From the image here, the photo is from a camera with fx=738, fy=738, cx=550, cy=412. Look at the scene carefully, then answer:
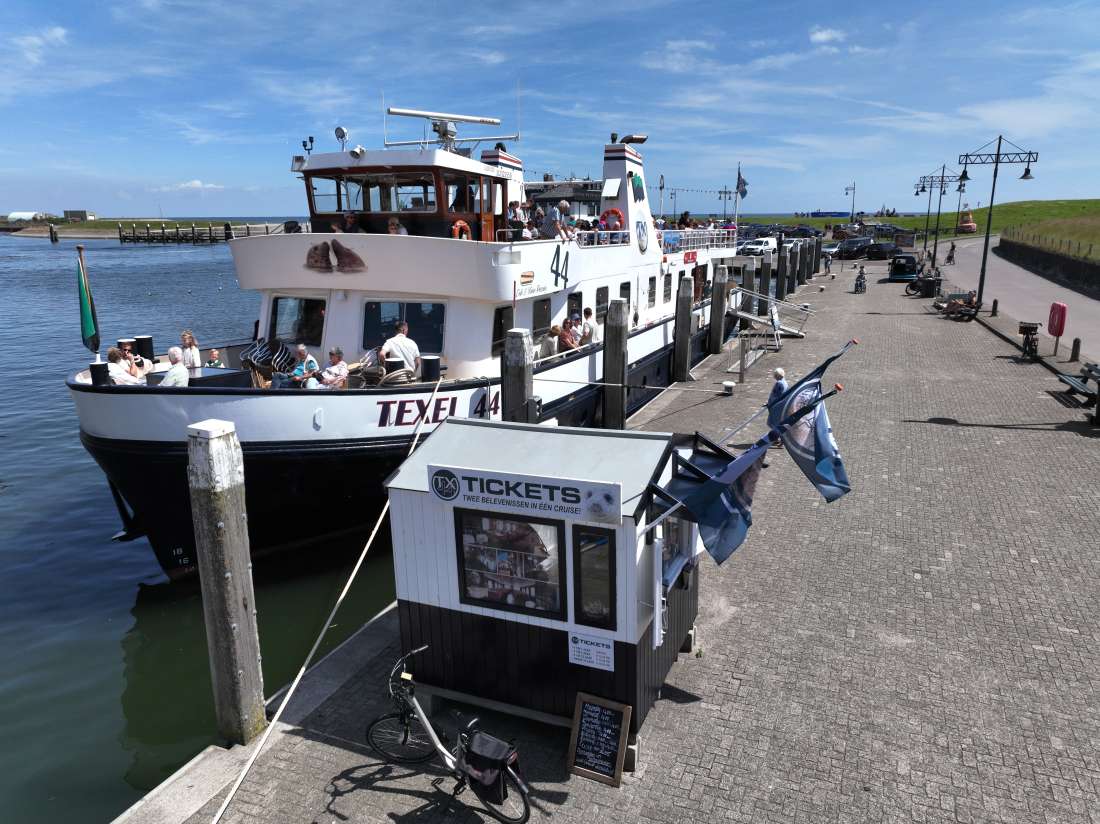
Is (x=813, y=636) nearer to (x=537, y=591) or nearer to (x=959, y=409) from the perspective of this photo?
(x=537, y=591)

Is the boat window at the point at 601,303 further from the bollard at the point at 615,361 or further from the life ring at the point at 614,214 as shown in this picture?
the life ring at the point at 614,214

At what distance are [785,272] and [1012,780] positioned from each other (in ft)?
119

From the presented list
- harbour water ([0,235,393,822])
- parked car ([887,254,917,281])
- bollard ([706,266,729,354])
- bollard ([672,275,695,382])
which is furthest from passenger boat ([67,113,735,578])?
parked car ([887,254,917,281])

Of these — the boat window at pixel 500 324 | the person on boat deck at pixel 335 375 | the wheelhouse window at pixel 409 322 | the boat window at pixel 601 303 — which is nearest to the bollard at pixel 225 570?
the person on boat deck at pixel 335 375

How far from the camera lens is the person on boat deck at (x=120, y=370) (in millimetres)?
10023

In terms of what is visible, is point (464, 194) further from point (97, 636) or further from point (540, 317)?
point (97, 636)

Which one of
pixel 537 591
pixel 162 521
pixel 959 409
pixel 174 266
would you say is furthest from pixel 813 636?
pixel 174 266

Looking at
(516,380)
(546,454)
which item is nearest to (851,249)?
(516,380)

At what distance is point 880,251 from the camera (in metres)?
64.7

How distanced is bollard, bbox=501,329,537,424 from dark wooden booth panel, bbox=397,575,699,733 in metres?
5.14

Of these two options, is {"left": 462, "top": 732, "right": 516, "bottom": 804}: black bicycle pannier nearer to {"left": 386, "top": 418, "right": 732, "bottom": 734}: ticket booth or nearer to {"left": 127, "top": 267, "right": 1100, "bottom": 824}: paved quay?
{"left": 127, "top": 267, "right": 1100, "bottom": 824}: paved quay

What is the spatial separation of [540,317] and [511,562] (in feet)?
29.2

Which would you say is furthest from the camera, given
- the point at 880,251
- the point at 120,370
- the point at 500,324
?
the point at 880,251

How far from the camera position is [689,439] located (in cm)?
739
